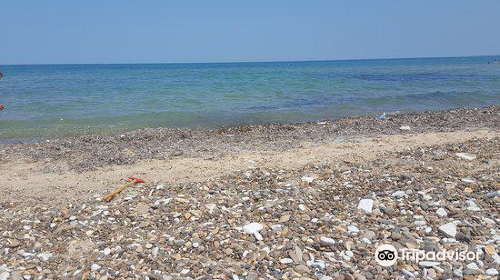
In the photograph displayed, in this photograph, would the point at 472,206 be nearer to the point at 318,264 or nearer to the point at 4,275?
the point at 318,264

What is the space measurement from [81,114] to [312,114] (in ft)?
30.4

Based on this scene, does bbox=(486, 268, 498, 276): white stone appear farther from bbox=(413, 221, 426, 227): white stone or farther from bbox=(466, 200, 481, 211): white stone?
bbox=(466, 200, 481, 211): white stone

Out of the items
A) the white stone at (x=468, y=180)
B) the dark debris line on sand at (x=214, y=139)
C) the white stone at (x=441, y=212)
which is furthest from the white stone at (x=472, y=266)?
the dark debris line on sand at (x=214, y=139)

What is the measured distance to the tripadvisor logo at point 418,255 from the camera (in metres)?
3.91

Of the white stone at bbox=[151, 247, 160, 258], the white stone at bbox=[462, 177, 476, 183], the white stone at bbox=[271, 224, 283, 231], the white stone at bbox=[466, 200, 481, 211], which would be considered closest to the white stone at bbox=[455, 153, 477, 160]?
the white stone at bbox=[462, 177, 476, 183]

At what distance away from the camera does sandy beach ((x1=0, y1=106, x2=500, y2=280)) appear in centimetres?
396

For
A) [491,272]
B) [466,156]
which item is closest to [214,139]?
[466,156]

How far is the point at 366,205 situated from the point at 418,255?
44.2 inches

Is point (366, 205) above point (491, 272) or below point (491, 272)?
above

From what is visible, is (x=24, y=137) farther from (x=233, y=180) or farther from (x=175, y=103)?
(x=233, y=180)

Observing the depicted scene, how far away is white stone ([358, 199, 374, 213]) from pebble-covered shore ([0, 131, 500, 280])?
0.08 feet

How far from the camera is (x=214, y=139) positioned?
1070 cm

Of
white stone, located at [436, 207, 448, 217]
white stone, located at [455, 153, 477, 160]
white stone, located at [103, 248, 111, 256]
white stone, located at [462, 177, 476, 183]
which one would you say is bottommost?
white stone, located at [103, 248, 111, 256]

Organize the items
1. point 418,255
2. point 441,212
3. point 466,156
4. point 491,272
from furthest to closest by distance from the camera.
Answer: point 466,156 < point 441,212 < point 418,255 < point 491,272
